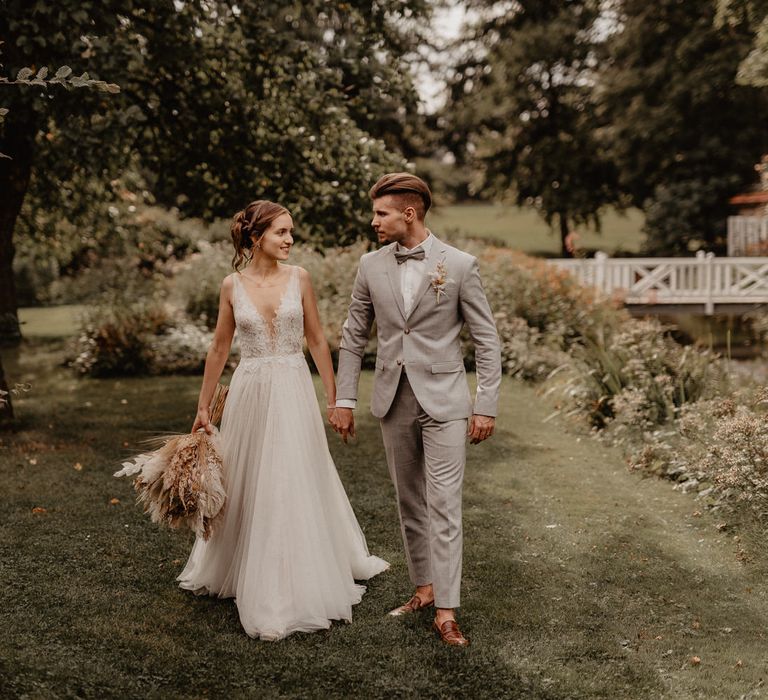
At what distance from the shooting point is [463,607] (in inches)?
195

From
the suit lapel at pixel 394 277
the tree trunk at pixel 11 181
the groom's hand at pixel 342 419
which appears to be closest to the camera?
the suit lapel at pixel 394 277

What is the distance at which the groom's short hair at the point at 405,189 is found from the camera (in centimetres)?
425

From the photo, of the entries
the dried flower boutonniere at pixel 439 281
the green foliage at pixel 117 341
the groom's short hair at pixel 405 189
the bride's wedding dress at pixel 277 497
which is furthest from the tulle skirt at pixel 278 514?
the green foliage at pixel 117 341

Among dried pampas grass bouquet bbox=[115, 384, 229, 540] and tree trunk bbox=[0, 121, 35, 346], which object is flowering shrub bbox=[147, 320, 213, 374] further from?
dried pampas grass bouquet bbox=[115, 384, 229, 540]

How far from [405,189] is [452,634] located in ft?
7.01

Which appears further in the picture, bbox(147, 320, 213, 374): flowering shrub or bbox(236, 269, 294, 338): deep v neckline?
bbox(147, 320, 213, 374): flowering shrub

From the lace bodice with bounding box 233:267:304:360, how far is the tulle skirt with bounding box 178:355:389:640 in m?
0.06

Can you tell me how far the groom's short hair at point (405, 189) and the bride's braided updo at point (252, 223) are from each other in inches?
23.1

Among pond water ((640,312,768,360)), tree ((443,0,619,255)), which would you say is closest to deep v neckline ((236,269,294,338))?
pond water ((640,312,768,360))

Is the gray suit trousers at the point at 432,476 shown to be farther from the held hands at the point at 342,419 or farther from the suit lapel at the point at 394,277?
the suit lapel at the point at 394,277

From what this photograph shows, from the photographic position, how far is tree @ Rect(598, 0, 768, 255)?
2619 centimetres

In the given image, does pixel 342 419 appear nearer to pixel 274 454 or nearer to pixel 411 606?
pixel 274 454

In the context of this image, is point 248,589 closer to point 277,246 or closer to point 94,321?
point 277,246

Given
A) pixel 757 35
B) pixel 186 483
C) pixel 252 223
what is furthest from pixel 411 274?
pixel 757 35
